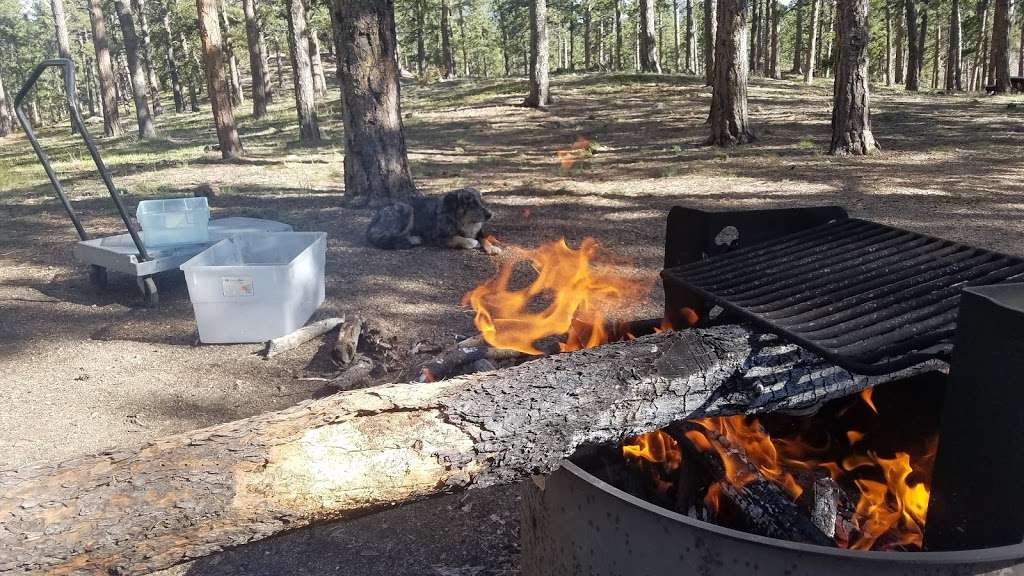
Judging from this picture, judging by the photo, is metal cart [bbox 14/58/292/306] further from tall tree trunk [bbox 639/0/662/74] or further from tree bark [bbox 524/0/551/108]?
tall tree trunk [bbox 639/0/662/74]

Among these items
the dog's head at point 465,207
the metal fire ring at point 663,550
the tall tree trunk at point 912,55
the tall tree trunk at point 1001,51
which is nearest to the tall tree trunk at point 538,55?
the dog's head at point 465,207

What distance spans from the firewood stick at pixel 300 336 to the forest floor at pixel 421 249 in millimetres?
117

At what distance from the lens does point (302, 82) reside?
16.1 metres

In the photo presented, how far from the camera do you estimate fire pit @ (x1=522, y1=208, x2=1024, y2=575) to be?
59.2 inches

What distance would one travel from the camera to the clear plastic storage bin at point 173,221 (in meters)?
6.66

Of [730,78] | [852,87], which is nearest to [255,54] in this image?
[730,78]

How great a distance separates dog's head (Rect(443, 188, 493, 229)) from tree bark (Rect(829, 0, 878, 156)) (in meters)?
6.34

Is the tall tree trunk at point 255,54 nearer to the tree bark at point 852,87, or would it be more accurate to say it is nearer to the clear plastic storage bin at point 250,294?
the tree bark at point 852,87

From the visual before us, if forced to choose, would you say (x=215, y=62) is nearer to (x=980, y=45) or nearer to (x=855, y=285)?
(x=855, y=285)

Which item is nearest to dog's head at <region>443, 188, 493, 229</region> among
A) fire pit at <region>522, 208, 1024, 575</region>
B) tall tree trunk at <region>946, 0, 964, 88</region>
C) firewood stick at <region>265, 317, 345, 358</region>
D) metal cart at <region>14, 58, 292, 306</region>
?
metal cart at <region>14, 58, 292, 306</region>

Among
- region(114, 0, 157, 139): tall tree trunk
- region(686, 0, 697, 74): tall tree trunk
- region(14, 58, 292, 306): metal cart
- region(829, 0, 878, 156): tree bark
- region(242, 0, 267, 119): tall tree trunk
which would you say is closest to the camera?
region(14, 58, 292, 306): metal cart

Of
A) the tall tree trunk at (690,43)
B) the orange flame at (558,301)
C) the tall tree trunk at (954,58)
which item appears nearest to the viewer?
the orange flame at (558,301)

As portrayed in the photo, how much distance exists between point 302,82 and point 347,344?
41.8 ft

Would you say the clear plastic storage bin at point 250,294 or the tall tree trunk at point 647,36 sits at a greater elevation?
the tall tree trunk at point 647,36
